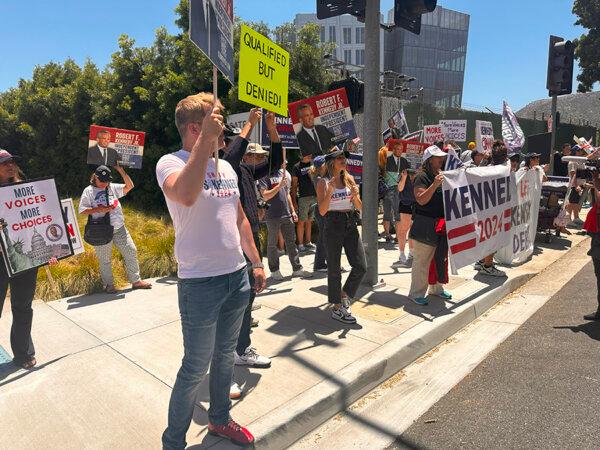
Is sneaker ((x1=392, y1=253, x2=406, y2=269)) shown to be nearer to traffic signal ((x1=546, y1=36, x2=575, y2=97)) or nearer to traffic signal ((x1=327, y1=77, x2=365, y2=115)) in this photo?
traffic signal ((x1=327, y1=77, x2=365, y2=115))

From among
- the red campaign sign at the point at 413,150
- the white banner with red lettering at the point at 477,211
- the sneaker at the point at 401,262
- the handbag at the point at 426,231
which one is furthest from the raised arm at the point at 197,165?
the red campaign sign at the point at 413,150

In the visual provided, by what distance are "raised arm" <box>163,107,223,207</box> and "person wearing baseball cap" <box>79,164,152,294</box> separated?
415 centimetres

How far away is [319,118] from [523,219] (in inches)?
154

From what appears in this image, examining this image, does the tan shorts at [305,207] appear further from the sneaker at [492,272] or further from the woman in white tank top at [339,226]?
the woman in white tank top at [339,226]

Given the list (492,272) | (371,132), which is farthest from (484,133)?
(371,132)

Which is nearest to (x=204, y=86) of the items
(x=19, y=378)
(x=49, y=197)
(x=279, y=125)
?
(x=279, y=125)

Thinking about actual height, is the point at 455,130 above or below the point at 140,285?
above

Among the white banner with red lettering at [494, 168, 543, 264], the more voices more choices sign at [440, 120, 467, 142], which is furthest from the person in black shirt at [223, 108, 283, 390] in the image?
the more voices more choices sign at [440, 120, 467, 142]

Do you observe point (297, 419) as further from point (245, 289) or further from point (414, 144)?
point (414, 144)

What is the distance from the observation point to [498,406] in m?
3.32

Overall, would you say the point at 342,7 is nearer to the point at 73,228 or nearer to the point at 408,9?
the point at 408,9

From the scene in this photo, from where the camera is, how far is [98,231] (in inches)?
226

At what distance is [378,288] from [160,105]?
8335 mm

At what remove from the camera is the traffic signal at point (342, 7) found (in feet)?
18.0
